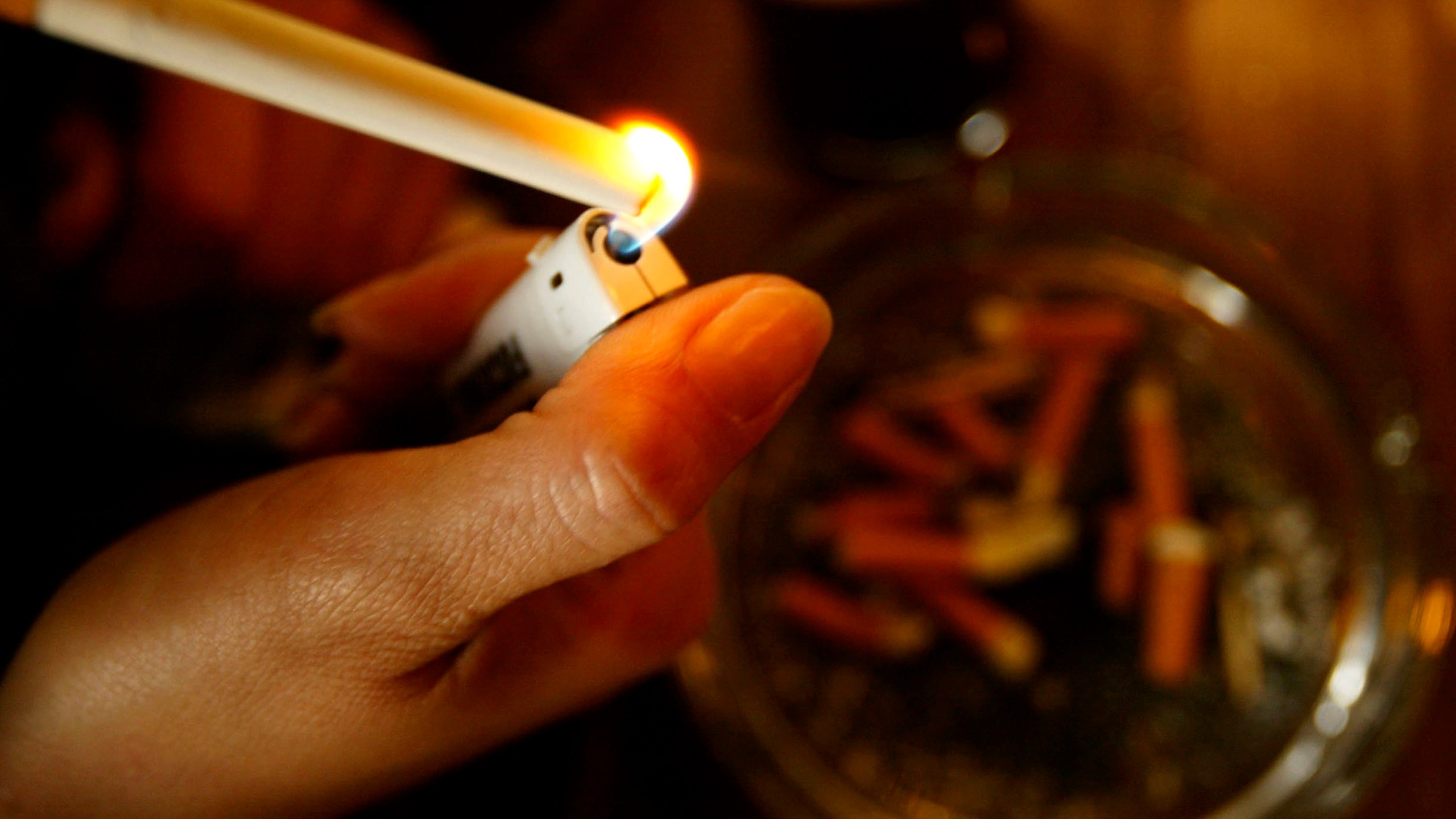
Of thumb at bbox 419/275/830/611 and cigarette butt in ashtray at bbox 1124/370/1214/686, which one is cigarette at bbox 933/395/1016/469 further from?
thumb at bbox 419/275/830/611

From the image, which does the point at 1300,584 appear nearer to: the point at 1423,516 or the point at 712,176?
the point at 1423,516

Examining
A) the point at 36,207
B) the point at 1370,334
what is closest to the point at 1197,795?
the point at 1370,334

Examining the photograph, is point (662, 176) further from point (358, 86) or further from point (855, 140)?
point (855, 140)

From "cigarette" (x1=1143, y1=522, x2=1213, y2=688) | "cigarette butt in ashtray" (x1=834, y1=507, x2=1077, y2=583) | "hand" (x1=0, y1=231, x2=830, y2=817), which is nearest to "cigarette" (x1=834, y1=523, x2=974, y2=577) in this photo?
"cigarette butt in ashtray" (x1=834, y1=507, x2=1077, y2=583)

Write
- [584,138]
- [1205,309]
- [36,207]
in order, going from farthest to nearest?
Result: [1205,309], [36,207], [584,138]

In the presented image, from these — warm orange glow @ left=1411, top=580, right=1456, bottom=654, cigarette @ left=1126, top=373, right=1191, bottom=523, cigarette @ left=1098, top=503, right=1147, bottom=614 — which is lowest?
warm orange glow @ left=1411, top=580, right=1456, bottom=654

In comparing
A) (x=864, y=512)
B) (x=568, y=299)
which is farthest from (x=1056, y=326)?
(x=568, y=299)
